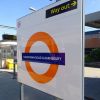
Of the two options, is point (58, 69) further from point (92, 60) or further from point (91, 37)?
point (91, 37)

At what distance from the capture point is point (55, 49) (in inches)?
165

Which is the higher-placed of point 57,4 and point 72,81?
point 57,4

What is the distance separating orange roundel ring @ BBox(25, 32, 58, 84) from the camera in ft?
13.9

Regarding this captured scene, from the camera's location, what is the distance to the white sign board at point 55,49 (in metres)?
3.64

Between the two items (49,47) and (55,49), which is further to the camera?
(49,47)

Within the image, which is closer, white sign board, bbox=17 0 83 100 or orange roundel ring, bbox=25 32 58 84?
white sign board, bbox=17 0 83 100

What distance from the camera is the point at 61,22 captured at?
4.01 m

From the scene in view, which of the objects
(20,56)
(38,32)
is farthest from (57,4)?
(20,56)

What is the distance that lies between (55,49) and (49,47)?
0.24 metres

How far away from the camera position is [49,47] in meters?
4.39

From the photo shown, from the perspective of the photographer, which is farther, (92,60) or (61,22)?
(92,60)

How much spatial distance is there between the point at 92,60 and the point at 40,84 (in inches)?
→ 1307

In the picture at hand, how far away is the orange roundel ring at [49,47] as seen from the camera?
4.25 meters

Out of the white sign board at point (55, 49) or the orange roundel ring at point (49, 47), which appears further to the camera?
the orange roundel ring at point (49, 47)
